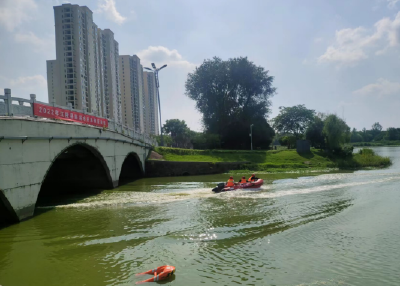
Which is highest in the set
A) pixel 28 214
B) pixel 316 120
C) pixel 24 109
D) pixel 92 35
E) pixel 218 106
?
pixel 92 35

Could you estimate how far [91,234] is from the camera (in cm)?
971

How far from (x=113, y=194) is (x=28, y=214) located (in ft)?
20.2

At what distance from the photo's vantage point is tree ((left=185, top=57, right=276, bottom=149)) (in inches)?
1881

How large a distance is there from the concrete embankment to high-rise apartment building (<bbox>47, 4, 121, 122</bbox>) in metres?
28.7

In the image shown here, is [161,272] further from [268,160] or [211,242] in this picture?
[268,160]

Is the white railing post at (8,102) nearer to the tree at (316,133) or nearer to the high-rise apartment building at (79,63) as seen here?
the high-rise apartment building at (79,63)

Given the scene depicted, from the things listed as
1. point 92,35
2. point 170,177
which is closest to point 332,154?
point 170,177

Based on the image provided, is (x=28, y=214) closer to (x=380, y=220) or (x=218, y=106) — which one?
(x=380, y=220)

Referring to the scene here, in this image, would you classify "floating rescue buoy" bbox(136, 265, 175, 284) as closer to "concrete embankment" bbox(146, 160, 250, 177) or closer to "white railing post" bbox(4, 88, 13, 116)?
"white railing post" bbox(4, 88, 13, 116)

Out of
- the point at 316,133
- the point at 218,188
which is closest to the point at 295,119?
the point at 316,133

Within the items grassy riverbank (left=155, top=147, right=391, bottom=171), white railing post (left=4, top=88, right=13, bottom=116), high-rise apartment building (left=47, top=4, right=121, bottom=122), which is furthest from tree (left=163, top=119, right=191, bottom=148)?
white railing post (left=4, top=88, right=13, bottom=116)

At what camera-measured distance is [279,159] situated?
35531mm

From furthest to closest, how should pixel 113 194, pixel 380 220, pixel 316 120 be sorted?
pixel 316 120 < pixel 113 194 < pixel 380 220

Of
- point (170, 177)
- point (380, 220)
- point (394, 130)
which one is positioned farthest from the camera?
point (394, 130)
